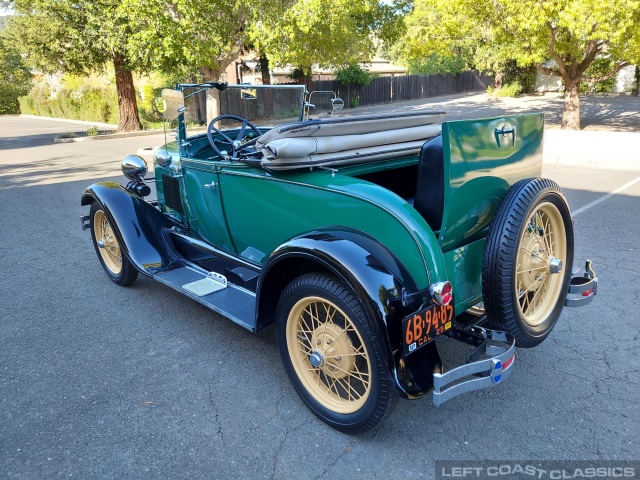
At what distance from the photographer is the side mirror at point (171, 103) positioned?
3.63 meters

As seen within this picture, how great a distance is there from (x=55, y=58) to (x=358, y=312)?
1879 cm

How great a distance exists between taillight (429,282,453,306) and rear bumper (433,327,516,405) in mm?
302

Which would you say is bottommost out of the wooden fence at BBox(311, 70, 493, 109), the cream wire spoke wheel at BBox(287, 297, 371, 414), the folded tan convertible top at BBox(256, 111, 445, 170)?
the cream wire spoke wheel at BBox(287, 297, 371, 414)

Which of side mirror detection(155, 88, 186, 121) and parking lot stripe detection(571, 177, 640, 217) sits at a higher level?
side mirror detection(155, 88, 186, 121)

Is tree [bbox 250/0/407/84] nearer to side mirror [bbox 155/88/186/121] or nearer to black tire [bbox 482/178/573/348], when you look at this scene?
side mirror [bbox 155/88/186/121]

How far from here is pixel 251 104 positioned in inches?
161

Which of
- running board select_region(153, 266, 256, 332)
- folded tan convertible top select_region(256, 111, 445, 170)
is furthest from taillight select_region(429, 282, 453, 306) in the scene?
running board select_region(153, 266, 256, 332)

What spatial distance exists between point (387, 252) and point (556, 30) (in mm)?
12466

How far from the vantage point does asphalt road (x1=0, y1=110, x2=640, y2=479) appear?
2234mm

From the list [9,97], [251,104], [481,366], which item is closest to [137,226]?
[251,104]

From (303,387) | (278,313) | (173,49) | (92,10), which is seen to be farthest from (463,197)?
(92,10)

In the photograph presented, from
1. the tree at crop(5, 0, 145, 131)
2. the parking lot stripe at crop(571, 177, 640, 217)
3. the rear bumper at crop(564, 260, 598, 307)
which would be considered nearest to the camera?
the rear bumper at crop(564, 260, 598, 307)

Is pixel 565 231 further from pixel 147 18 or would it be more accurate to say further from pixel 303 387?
pixel 147 18

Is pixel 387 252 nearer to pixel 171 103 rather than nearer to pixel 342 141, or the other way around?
pixel 342 141
